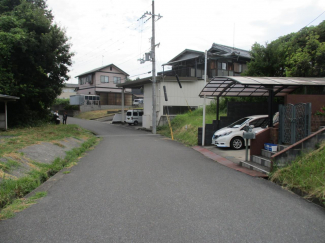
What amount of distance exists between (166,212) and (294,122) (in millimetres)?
4938

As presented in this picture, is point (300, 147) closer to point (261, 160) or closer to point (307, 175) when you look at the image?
A: point (307, 175)

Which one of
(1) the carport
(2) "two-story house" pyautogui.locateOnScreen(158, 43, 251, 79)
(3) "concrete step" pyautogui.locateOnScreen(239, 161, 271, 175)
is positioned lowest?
(3) "concrete step" pyautogui.locateOnScreen(239, 161, 271, 175)

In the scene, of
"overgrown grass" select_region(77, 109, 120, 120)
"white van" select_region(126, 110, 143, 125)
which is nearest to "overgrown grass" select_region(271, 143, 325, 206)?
"white van" select_region(126, 110, 143, 125)

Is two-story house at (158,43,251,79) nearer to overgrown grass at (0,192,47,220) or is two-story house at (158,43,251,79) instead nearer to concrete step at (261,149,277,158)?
concrete step at (261,149,277,158)

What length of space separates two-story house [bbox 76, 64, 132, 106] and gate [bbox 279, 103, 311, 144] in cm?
3900

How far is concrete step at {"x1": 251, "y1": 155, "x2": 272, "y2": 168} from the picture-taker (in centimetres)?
772

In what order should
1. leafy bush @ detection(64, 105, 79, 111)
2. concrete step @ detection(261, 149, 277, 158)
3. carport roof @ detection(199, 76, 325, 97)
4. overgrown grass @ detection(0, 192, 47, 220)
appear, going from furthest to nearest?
1. leafy bush @ detection(64, 105, 79, 111)
2. carport roof @ detection(199, 76, 325, 97)
3. concrete step @ detection(261, 149, 277, 158)
4. overgrown grass @ detection(0, 192, 47, 220)

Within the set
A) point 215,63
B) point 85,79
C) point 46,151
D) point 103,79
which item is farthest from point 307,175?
point 85,79

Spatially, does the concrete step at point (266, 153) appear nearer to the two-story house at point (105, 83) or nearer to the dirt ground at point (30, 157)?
the dirt ground at point (30, 157)

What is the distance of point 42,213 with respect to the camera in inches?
178

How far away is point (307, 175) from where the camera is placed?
573cm

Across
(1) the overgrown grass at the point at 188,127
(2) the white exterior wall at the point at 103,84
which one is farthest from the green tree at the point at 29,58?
(2) the white exterior wall at the point at 103,84

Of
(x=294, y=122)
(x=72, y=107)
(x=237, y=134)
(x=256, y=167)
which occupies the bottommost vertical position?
(x=256, y=167)

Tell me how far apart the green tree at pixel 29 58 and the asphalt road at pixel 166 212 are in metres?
13.5
